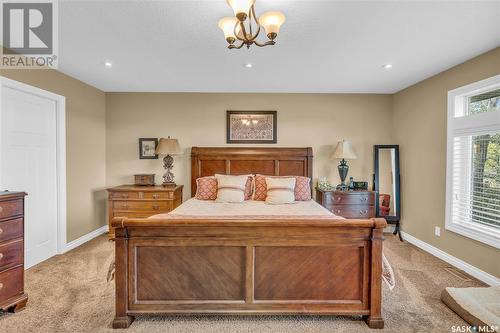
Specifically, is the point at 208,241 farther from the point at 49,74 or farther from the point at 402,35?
the point at 49,74

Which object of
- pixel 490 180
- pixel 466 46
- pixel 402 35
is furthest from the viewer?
pixel 490 180

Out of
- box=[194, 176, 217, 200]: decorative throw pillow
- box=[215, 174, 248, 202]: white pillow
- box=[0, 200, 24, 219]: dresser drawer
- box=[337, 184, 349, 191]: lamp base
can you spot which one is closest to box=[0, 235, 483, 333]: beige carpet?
box=[0, 200, 24, 219]: dresser drawer

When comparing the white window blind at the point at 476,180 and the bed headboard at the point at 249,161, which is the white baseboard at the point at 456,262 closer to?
the white window blind at the point at 476,180

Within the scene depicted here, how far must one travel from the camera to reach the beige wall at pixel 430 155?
9.41 feet

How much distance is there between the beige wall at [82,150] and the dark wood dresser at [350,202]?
3813mm

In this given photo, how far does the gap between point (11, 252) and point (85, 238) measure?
1.96 m

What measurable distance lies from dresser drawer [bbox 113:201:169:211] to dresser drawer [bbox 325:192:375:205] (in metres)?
2.62

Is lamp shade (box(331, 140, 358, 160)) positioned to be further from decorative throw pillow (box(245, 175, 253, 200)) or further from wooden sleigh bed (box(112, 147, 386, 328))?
wooden sleigh bed (box(112, 147, 386, 328))

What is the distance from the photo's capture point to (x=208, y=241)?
77.5 inches

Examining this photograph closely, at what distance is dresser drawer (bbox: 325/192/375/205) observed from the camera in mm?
4066

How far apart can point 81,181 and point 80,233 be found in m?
0.81

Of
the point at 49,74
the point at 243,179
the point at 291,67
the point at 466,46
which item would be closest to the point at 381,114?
the point at 466,46

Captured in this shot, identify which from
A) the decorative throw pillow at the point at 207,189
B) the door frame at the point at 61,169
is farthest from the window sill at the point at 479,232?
the door frame at the point at 61,169

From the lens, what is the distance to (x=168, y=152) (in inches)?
163
